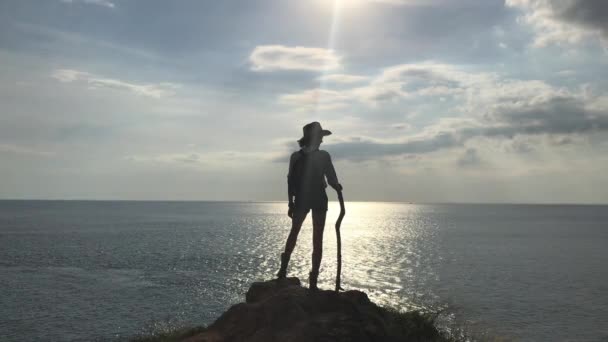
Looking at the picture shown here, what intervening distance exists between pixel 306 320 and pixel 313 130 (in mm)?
4949

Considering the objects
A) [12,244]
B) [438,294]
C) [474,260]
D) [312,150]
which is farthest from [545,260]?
[12,244]

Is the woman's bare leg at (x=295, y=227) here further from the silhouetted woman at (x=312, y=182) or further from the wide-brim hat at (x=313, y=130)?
the wide-brim hat at (x=313, y=130)

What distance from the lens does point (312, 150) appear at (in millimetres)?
11781

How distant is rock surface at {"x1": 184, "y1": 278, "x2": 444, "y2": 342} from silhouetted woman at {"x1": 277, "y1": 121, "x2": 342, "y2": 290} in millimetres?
649

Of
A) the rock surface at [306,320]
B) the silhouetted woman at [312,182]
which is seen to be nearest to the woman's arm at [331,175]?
the silhouetted woman at [312,182]

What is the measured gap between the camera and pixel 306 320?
10984mm

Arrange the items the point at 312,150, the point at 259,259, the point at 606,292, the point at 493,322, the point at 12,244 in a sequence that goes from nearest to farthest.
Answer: the point at 312,150 → the point at 493,322 → the point at 606,292 → the point at 259,259 → the point at 12,244

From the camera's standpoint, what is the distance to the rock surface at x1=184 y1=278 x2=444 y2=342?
10.7m

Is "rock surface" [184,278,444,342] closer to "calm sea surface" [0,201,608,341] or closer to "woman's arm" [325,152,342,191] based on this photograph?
"woman's arm" [325,152,342,191]

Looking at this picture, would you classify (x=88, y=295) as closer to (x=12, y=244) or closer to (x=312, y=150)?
(x=312, y=150)

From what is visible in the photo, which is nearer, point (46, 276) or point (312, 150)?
point (312, 150)

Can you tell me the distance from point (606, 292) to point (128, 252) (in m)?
59.9

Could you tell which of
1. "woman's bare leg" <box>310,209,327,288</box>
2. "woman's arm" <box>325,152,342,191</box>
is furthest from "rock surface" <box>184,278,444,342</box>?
"woman's arm" <box>325,152,342,191</box>

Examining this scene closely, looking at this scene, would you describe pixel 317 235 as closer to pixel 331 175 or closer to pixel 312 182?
pixel 312 182
